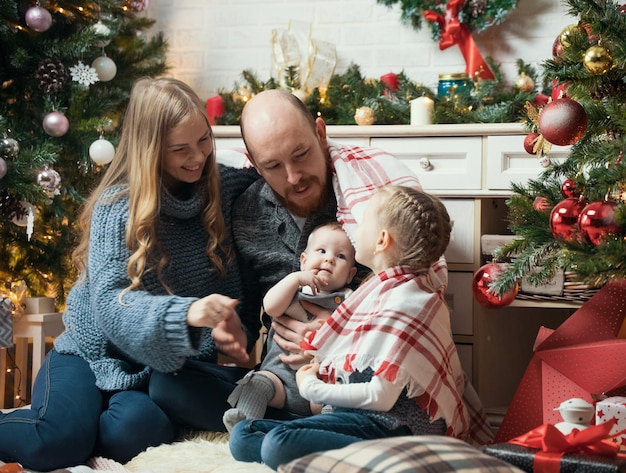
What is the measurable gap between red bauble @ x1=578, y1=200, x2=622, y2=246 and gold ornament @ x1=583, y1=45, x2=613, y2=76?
26 cm

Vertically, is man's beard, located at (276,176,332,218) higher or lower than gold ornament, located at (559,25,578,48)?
lower

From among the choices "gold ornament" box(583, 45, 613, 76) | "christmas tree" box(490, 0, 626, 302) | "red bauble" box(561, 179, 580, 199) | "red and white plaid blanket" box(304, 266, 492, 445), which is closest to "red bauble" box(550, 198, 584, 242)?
"christmas tree" box(490, 0, 626, 302)

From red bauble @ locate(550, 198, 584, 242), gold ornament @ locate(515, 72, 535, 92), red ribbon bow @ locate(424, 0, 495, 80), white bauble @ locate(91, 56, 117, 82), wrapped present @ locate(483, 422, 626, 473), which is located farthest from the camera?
red ribbon bow @ locate(424, 0, 495, 80)

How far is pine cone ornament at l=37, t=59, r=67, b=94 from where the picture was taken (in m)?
2.60

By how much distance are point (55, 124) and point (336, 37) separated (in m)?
1.17

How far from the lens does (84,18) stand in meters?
2.74

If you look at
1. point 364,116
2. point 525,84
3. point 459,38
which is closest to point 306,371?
point 364,116

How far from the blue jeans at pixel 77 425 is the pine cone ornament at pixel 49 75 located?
3.08ft

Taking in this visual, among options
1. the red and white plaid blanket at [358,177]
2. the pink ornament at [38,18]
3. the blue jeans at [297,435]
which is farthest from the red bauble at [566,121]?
the pink ornament at [38,18]

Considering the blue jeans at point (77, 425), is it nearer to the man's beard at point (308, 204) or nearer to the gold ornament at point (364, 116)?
the man's beard at point (308, 204)

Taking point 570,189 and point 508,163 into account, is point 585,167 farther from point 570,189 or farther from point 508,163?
point 508,163

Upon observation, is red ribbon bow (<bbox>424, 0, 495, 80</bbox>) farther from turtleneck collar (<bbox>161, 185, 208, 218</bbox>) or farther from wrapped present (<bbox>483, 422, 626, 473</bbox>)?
wrapped present (<bbox>483, 422, 626, 473</bbox>)

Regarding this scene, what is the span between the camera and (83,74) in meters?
2.69

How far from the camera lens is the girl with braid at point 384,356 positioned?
68.6 inches
